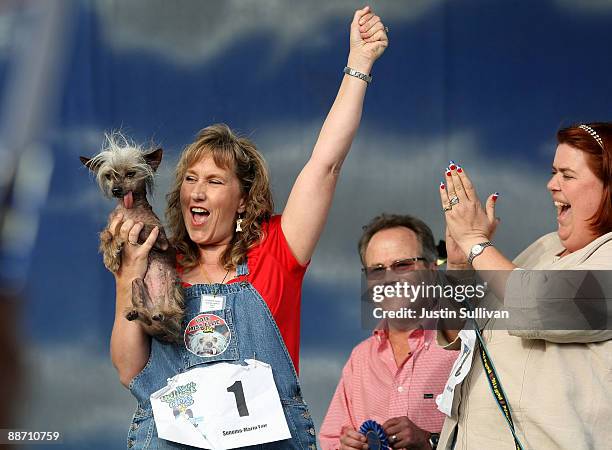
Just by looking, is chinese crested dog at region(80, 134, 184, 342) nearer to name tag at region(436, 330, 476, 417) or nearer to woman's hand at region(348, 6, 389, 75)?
woman's hand at region(348, 6, 389, 75)

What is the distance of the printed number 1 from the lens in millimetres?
2377

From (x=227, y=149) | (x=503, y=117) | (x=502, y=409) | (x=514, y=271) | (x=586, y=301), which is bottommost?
(x=502, y=409)

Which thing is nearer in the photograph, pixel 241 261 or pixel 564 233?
pixel 564 233

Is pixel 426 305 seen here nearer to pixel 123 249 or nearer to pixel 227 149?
pixel 227 149

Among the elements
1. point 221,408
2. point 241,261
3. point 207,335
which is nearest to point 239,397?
point 221,408

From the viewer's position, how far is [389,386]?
3.14 metres

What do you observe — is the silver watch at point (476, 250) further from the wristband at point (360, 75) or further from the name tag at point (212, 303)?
the name tag at point (212, 303)

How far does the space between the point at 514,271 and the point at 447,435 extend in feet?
1.78

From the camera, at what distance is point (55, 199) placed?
12.6ft

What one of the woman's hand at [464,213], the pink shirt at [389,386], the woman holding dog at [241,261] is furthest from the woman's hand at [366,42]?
the pink shirt at [389,386]

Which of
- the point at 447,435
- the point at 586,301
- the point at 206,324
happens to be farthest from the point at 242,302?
the point at 586,301

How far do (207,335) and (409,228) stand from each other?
1.16 metres

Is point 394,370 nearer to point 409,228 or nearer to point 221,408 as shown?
point 409,228

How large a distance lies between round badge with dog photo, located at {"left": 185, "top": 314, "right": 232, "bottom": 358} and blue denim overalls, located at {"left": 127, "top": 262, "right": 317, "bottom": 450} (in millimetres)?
12
